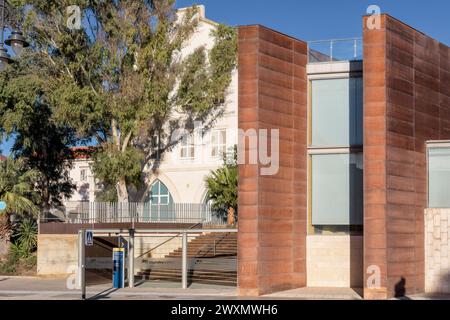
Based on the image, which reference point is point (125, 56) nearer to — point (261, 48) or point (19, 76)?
point (19, 76)

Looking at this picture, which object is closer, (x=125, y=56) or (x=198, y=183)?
(x=125, y=56)

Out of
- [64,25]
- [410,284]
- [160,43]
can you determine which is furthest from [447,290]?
[64,25]

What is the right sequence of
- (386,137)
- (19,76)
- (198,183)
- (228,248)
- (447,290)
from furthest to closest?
(198,183) < (19,76) < (228,248) < (447,290) < (386,137)

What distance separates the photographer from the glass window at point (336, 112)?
27.6m

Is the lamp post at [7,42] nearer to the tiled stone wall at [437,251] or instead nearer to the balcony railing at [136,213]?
the tiled stone wall at [437,251]

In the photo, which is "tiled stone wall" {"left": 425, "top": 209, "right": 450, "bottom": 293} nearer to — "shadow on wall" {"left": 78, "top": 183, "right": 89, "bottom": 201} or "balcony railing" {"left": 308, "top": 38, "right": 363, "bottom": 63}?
"balcony railing" {"left": 308, "top": 38, "right": 363, "bottom": 63}

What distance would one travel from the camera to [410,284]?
2592 cm

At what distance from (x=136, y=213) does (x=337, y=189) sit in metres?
15.1

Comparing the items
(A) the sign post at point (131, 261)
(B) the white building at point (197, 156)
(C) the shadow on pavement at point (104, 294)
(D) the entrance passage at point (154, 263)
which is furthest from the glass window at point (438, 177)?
(B) the white building at point (197, 156)

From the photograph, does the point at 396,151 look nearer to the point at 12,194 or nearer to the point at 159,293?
the point at 159,293

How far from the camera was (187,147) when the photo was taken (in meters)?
48.2

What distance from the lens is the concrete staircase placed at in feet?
102

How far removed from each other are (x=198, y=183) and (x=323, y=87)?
67.8 ft

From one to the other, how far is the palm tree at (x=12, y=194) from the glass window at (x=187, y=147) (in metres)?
12.1
